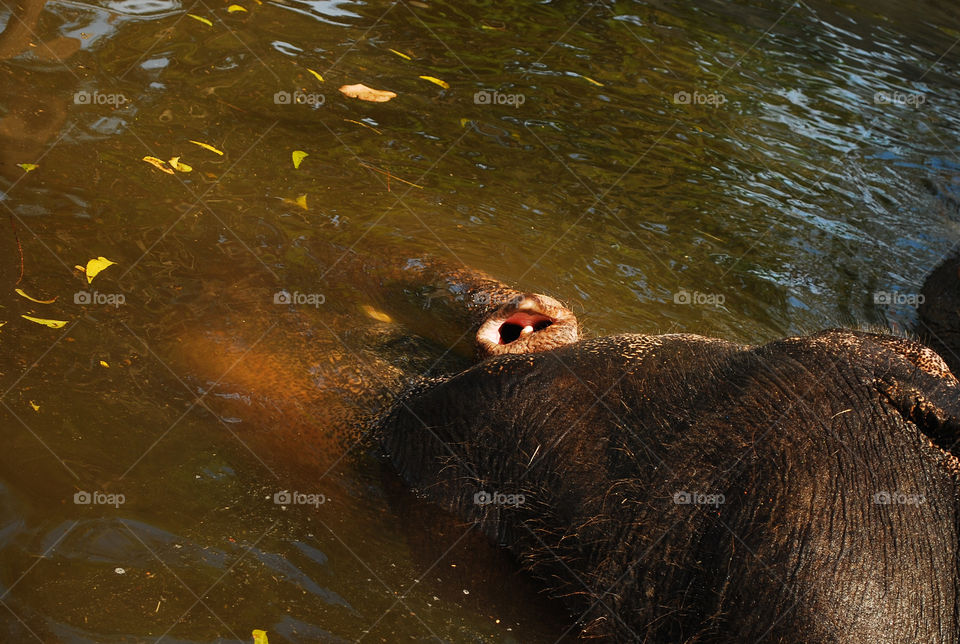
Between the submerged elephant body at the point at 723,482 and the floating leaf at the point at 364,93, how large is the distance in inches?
159

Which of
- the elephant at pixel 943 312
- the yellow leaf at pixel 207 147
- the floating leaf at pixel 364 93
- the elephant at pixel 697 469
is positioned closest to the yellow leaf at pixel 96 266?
the elephant at pixel 697 469

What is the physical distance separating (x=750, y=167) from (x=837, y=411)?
5008 mm

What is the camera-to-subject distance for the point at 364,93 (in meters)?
7.12

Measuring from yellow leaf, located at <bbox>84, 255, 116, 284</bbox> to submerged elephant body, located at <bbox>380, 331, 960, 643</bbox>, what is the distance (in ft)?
6.54

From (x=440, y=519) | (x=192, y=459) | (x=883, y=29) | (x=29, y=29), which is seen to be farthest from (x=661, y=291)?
(x=883, y=29)

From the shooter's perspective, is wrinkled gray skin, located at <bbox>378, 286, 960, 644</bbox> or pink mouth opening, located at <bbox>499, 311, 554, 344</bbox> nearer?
wrinkled gray skin, located at <bbox>378, 286, 960, 644</bbox>

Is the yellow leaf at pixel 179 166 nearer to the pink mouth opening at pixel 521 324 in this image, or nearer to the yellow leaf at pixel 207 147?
the yellow leaf at pixel 207 147

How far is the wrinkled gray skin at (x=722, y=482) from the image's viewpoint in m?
2.77

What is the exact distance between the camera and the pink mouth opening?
4.23 metres

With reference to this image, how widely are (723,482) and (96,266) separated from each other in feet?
10.4

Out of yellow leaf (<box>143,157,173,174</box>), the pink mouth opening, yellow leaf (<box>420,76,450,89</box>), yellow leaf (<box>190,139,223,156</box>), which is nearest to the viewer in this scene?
the pink mouth opening

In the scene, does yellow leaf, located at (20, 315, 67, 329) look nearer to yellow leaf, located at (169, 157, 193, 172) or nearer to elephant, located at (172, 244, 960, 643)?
elephant, located at (172, 244, 960, 643)

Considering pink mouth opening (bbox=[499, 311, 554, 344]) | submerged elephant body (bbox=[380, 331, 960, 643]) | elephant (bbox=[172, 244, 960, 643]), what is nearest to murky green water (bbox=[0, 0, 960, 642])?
elephant (bbox=[172, 244, 960, 643])

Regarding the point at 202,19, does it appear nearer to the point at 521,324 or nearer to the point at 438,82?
the point at 438,82
